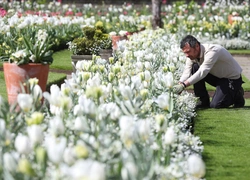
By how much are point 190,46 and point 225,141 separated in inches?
55.5

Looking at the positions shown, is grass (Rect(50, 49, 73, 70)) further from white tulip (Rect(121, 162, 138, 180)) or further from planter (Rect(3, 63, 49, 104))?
white tulip (Rect(121, 162, 138, 180))

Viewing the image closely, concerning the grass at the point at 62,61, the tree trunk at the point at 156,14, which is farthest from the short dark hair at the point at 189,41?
the tree trunk at the point at 156,14

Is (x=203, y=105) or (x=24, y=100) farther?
(x=203, y=105)

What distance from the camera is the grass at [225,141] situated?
4.86 metres

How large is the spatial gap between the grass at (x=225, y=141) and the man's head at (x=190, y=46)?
742 mm

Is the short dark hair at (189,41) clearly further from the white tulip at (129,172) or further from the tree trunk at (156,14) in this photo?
the tree trunk at (156,14)

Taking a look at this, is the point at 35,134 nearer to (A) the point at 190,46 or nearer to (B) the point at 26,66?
(B) the point at 26,66

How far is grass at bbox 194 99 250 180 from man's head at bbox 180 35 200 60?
2.44ft

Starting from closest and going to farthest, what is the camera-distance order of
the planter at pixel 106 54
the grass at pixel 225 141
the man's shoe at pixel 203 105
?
the grass at pixel 225 141
the man's shoe at pixel 203 105
the planter at pixel 106 54

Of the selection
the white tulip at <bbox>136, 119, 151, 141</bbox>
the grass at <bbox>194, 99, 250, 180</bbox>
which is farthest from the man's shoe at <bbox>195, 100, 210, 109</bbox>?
the white tulip at <bbox>136, 119, 151, 141</bbox>

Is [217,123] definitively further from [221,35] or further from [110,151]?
[221,35]

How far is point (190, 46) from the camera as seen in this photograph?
6.98 metres

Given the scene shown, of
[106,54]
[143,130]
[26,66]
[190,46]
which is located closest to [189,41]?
[190,46]

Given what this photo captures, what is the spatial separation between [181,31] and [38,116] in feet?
48.9
